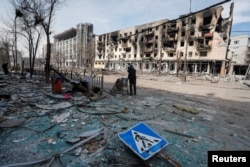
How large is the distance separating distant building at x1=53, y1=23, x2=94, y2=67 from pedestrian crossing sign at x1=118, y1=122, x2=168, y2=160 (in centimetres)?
5234

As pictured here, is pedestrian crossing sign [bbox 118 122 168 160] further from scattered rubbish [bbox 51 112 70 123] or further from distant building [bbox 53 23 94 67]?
distant building [bbox 53 23 94 67]

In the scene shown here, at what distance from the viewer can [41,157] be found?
9.45 feet

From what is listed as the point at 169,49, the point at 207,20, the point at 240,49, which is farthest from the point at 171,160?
the point at 240,49

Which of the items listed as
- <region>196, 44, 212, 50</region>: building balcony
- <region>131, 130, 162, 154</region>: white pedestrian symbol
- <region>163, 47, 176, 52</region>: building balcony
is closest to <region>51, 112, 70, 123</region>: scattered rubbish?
<region>131, 130, 162, 154</region>: white pedestrian symbol

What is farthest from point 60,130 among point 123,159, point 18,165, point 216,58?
point 216,58

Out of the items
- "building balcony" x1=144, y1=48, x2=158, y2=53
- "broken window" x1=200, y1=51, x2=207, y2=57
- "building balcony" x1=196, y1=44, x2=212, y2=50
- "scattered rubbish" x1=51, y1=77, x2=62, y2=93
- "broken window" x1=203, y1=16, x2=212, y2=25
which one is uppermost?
"broken window" x1=203, y1=16, x2=212, y2=25

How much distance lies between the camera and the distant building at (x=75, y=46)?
216 ft

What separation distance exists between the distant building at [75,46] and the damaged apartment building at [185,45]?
15700 mm

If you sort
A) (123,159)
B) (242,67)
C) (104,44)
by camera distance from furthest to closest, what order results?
(104,44) → (242,67) → (123,159)

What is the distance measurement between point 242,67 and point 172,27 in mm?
20418

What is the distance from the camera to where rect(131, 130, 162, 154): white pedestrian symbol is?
2.77 meters

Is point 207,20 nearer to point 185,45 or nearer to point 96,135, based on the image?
point 185,45

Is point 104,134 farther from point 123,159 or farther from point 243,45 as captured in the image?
point 243,45

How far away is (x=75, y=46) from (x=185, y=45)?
166 ft
